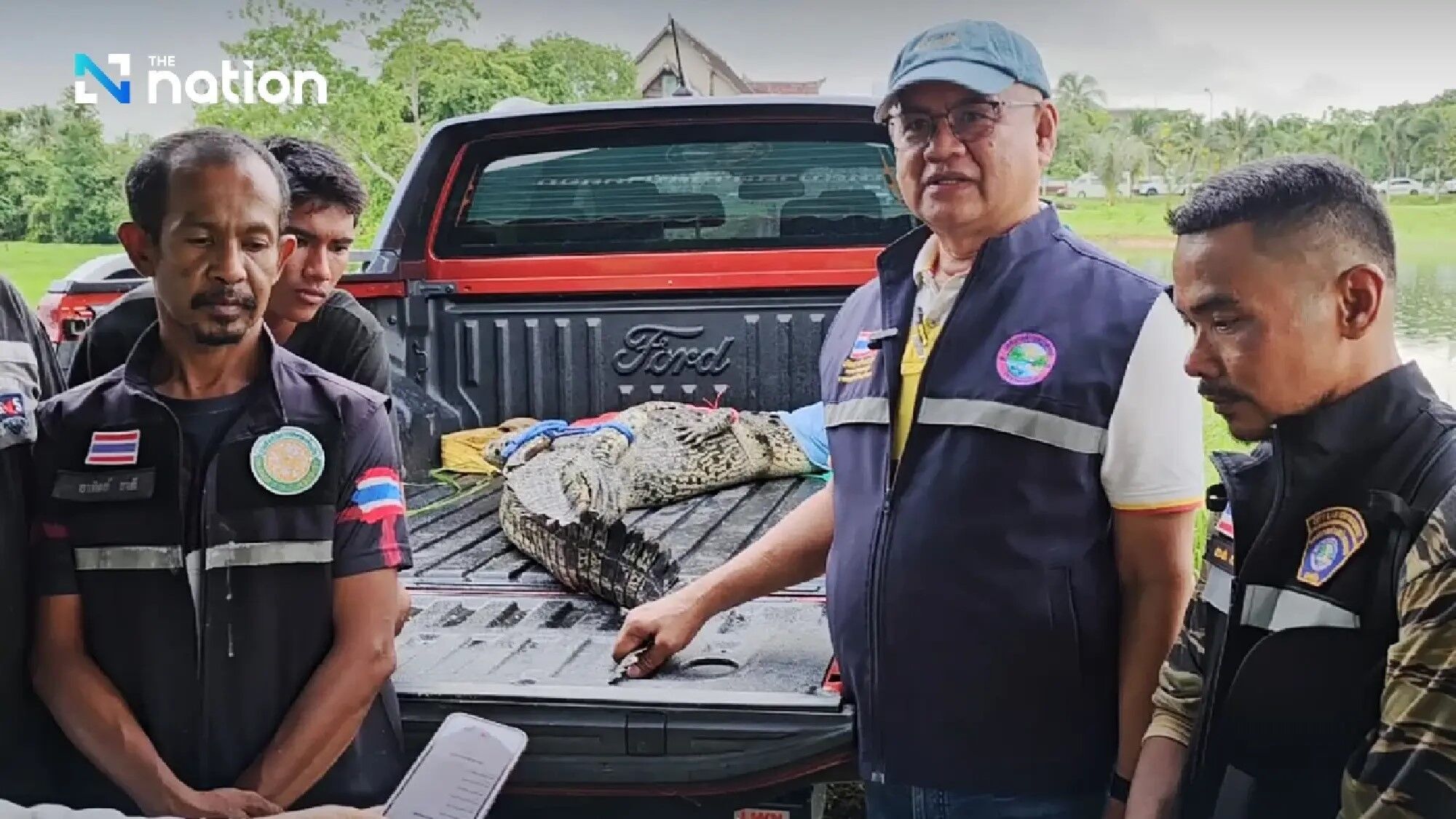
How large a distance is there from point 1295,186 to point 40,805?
1.37m

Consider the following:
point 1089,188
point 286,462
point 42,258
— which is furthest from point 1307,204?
point 42,258

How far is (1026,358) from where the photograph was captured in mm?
1318

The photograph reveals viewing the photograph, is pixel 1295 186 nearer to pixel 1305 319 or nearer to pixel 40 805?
pixel 1305 319

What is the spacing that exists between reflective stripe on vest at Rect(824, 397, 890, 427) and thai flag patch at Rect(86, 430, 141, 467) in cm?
78

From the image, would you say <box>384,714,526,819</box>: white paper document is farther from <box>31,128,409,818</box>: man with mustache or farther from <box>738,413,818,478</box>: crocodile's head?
<box>738,413,818,478</box>: crocodile's head

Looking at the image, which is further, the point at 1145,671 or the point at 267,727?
the point at 267,727

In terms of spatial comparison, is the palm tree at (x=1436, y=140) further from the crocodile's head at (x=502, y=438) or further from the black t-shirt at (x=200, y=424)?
the crocodile's head at (x=502, y=438)

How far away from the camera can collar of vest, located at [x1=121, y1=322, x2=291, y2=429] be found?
4.76 feet

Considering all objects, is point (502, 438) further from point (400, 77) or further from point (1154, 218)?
point (1154, 218)

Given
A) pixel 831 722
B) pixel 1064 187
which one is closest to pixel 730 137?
pixel 1064 187

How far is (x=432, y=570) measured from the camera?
7.48 ft

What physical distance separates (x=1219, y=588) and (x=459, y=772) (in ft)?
2.83

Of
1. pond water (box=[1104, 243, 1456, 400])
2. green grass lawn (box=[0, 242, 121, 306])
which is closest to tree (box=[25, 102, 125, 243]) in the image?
green grass lawn (box=[0, 242, 121, 306])

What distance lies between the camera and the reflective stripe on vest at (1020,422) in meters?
1.29
